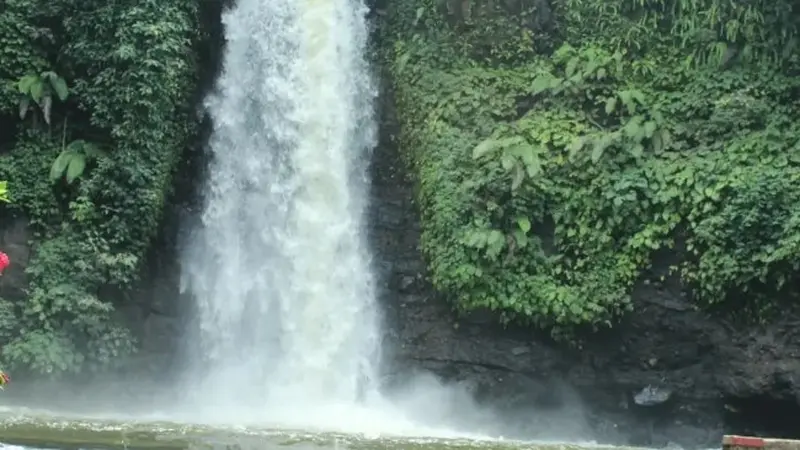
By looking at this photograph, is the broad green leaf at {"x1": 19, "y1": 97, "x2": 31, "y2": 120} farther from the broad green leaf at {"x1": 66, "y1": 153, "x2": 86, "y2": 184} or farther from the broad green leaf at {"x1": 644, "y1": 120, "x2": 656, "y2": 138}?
the broad green leaf at {"x1": 644, "y1": 120, "x2": 656, "y2": 138}

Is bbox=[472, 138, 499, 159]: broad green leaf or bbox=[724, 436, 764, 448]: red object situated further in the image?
bbox=[472, 138, 499, 159]: broad green leaf

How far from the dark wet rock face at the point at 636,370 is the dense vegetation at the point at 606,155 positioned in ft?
1.34

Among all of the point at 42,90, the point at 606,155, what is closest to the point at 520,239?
the point at 606,155

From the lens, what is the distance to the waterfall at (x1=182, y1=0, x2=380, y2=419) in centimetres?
1393

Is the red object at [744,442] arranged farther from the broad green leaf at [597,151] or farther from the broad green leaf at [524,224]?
the broad green leaf at [597,151]

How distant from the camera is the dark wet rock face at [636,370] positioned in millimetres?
12352

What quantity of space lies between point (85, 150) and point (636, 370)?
8450 mm

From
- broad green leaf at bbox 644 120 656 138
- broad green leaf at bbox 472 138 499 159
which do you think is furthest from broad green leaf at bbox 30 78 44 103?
broad green leaf at bbox 644 120 656 138

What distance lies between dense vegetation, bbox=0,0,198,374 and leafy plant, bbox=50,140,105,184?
17 mm

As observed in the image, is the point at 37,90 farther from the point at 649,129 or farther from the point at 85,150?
the point at 649,129

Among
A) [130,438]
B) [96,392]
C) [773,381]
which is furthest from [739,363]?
[96,392]

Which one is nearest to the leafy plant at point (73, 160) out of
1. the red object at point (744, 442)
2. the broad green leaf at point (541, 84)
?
the broad green leaf at point (541, 84)

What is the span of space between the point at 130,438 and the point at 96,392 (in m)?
4.78

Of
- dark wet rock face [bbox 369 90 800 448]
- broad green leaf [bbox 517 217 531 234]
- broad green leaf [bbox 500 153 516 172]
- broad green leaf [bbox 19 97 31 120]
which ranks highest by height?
broad green leaf [bbox 19 97 31 120]
